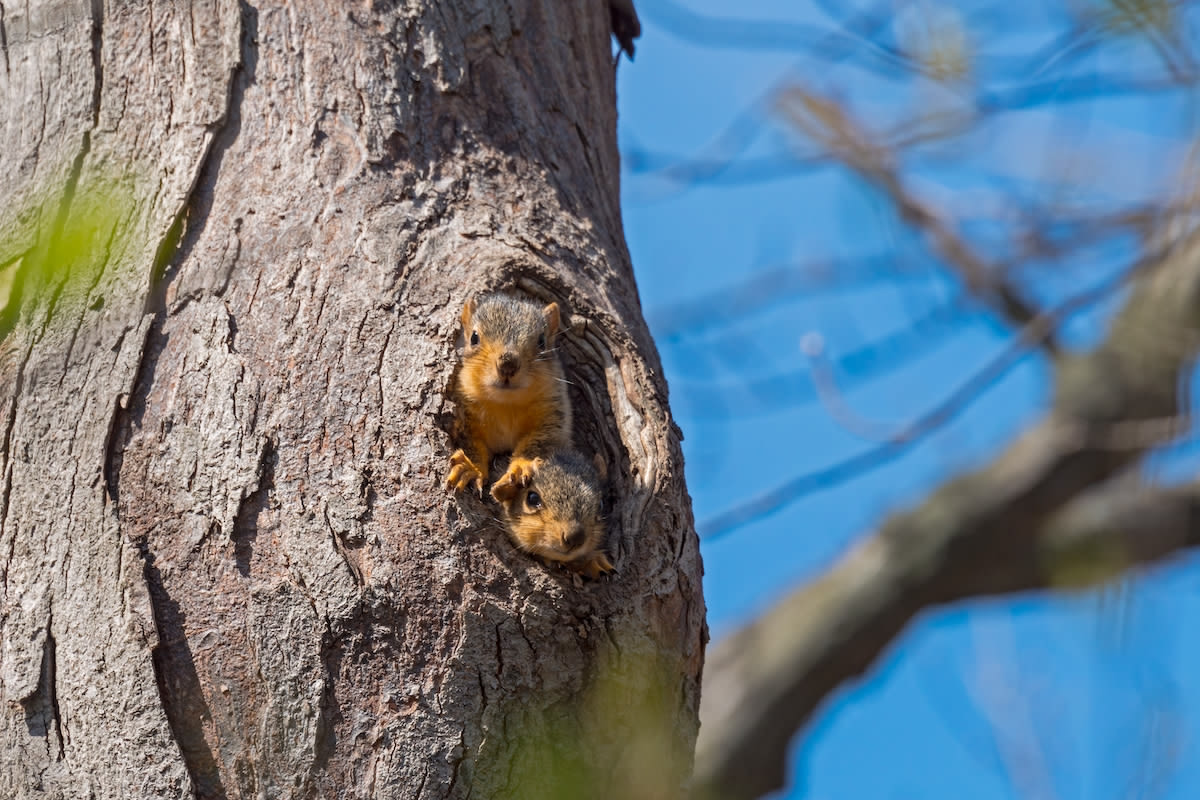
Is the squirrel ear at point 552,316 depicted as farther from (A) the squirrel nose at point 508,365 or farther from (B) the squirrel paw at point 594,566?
(B) the squirrel paw at point 594,566

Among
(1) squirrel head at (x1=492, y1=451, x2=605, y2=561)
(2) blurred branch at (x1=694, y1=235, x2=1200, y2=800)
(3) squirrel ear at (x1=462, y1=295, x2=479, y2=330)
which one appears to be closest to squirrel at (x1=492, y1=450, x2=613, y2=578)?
(1) squirrel head at (x1=492, y1=451, x2=605, y2=561)

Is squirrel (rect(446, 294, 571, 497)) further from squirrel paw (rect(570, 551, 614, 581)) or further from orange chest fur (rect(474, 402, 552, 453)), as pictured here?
squirrel paw (rect(570, 551, 614, 581))

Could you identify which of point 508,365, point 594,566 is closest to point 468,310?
point 508,365

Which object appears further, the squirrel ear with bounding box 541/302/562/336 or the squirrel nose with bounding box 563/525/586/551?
the squirrel ear with bounding box 541/302/562/336

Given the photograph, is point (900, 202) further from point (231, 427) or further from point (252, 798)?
point (252, 798)

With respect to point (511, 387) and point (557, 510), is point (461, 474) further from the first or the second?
point (511, 387)

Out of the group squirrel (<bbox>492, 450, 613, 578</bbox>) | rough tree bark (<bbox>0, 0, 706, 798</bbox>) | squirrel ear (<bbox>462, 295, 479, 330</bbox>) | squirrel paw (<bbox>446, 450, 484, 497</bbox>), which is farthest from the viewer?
squirrel ear (<bbox>462, 295, 479, 330</bbox>)

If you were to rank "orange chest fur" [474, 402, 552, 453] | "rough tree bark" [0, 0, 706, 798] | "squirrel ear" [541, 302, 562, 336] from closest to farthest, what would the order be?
"rough tree bark" [0, 0, 706, 798] < "squirrel ear" [541, 302, 562, 336] < "orange chest fur" [474, 402, 552, 453]

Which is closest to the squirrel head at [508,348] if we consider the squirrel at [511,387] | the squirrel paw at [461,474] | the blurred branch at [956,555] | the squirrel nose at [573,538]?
the squirrel at [511,387]

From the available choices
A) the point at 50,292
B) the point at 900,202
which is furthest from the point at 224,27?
the point at 900,202
